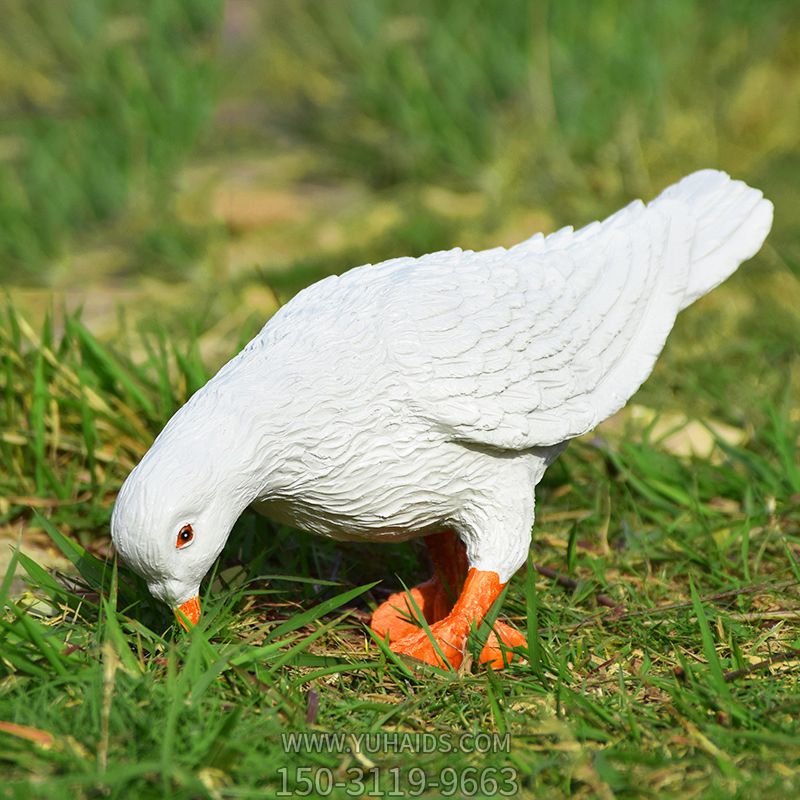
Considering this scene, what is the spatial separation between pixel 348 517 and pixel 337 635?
0.48 metres

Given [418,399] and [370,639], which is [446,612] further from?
[418,399]

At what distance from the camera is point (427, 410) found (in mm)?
2461

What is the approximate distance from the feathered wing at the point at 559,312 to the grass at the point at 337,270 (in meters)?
0.50

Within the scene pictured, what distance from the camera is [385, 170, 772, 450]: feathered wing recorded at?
8.27ft

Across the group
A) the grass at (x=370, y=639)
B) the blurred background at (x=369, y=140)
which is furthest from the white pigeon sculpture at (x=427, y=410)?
the blurred background at (x=369, y=140)

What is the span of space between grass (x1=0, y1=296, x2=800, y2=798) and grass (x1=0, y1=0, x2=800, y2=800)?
10mm

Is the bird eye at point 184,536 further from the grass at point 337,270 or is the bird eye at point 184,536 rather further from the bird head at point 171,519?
the grass at point 337,270

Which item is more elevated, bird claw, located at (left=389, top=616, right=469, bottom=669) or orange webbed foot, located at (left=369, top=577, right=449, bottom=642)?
bird claw, located at (left=389, top=616, right=469, bottom=669)

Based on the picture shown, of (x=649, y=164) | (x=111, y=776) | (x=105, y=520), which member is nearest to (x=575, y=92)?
(x=649, y=164)

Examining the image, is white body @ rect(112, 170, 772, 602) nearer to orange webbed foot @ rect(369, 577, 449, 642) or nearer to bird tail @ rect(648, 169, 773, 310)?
bird tail @ rect(648, 169, 773, 310)

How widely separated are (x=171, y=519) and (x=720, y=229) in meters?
1.79

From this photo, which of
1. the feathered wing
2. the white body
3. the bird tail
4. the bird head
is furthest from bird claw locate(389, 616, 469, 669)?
the bird tail

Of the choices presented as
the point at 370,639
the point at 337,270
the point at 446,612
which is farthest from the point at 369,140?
the point at 370,639

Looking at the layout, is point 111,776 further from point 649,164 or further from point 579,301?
point 649,164
